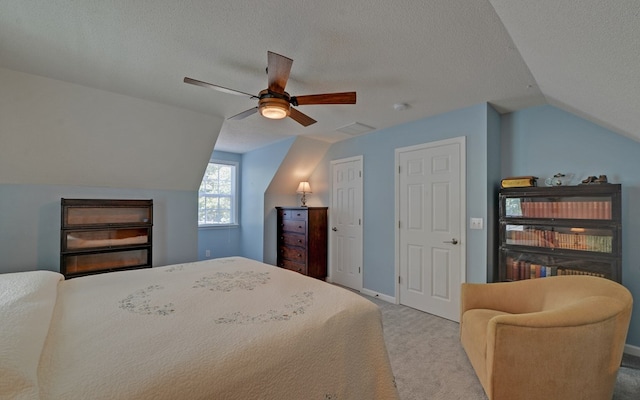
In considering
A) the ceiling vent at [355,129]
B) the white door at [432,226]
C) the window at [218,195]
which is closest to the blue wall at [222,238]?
the window at [218,195]

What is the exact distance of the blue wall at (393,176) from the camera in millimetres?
2949

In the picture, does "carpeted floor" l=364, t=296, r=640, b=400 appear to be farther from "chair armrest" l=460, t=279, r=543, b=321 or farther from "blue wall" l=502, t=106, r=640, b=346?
"blue wall" l=502, t=106, r=640, b=346

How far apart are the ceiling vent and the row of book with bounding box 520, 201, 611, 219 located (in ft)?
6.67

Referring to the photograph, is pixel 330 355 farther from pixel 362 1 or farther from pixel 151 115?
pixel 151 115

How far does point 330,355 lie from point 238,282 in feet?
2.95

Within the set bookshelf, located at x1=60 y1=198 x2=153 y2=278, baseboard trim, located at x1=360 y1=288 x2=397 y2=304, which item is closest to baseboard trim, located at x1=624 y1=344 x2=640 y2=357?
baseboard trim, located at x1=360 y1=288 x2=397 y2=304

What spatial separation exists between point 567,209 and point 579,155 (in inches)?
22.7

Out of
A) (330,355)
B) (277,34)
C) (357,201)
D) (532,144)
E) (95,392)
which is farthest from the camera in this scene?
(357,201)

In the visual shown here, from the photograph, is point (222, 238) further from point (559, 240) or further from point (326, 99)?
point (559, 240)

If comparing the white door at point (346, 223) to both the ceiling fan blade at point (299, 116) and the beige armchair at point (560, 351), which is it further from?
the beige armchair at point (560, 351)

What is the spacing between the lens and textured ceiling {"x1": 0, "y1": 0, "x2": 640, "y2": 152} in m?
1.42

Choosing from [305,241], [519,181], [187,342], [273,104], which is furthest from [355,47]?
[305,241]

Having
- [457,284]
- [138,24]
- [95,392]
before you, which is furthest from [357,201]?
[95,392]

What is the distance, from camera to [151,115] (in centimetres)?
297
